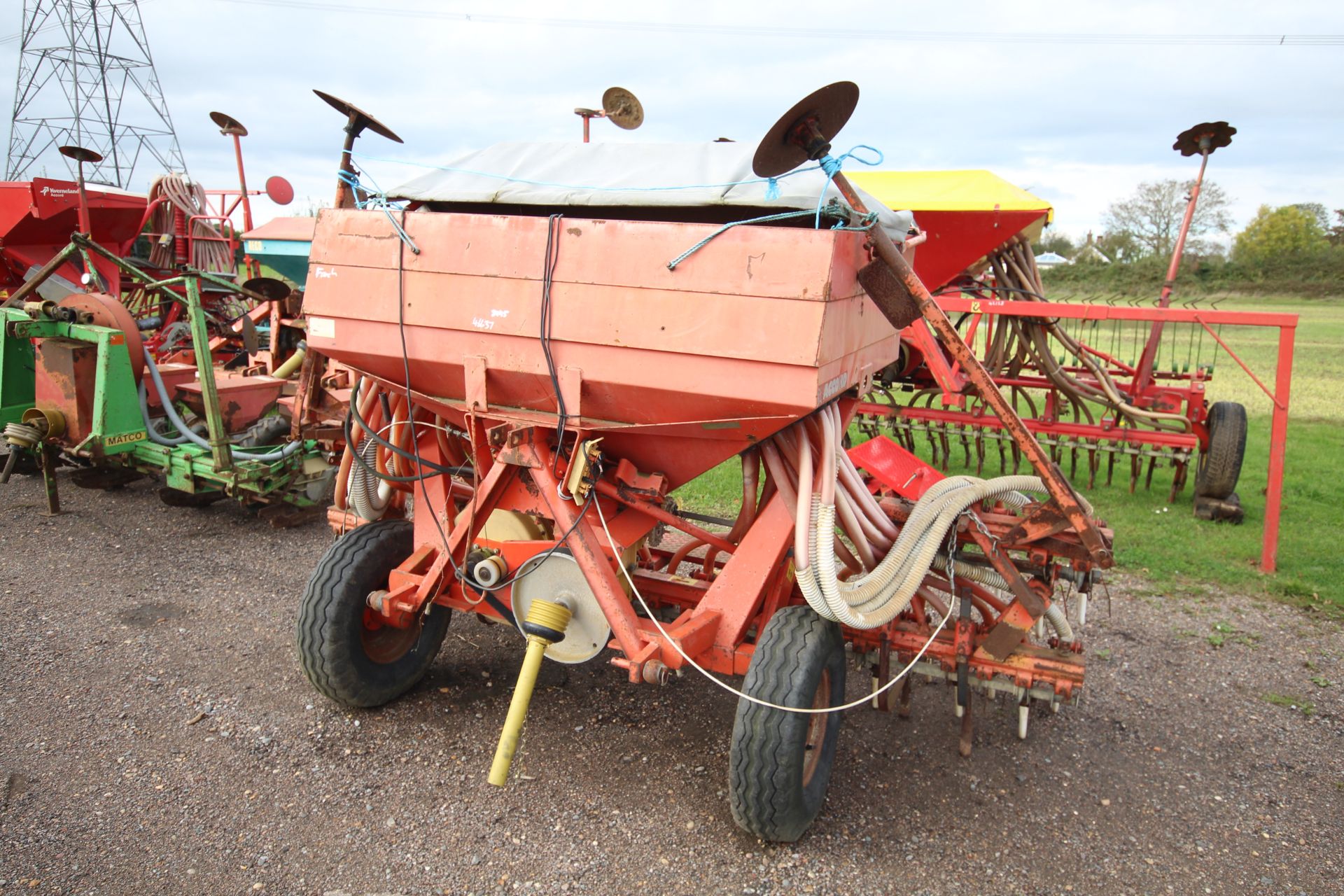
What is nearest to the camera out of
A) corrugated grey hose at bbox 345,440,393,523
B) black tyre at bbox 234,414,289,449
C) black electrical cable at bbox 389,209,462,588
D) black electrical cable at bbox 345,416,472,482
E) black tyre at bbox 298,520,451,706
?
black electrical cable at bbox 389,209,462,588

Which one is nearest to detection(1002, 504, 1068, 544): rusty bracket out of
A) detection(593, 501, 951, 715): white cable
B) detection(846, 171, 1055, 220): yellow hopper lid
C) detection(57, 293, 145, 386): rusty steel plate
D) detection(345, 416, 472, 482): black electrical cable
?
detection(593, 501, 951, 715): white cable

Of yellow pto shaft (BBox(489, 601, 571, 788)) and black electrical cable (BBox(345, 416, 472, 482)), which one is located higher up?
black electrical cable (BBox(345, 416, 472, 482))

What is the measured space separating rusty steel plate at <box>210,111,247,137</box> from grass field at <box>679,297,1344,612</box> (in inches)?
173

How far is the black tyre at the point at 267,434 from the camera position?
18.8 ft

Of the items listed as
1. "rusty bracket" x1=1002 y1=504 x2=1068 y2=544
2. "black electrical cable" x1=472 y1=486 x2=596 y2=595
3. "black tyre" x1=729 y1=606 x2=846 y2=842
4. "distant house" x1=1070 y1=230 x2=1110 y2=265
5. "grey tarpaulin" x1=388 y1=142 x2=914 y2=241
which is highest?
"distant house" x1=1070 y1=230 x2=1110 y2=265

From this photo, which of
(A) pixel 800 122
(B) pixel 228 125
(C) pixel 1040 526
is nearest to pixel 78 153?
(B) pixel 228 125

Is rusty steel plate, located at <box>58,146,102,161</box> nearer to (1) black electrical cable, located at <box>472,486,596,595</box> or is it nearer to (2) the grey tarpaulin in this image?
(2) the grey tarpaulin

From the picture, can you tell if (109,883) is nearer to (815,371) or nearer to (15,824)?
(15,824)

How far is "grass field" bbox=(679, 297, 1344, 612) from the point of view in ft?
17.4

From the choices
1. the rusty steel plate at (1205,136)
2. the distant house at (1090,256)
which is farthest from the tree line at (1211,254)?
the rusty steel plate at (1205,136)

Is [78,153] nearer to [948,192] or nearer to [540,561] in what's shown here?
[540,561]

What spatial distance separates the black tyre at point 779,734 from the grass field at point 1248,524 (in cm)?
342

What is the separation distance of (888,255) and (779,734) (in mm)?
1476

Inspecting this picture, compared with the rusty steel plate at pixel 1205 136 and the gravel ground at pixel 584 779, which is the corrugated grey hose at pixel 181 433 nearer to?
the gravel ground at pixel 584 779
